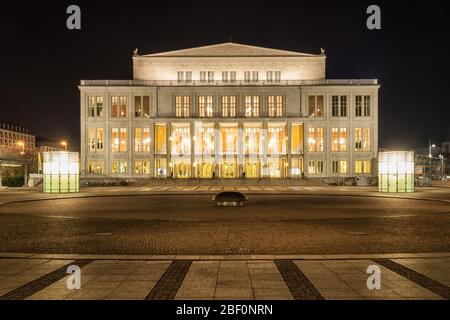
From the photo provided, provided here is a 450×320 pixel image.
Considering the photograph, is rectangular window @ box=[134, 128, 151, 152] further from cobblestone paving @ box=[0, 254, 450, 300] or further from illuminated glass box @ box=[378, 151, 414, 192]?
cobblestone paving @ box=[0, 254, 450, 300]

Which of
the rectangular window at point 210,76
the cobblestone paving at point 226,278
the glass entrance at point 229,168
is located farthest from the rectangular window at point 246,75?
the cobblestone paving at point 226,278

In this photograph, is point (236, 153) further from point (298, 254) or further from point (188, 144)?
point (298, 254)

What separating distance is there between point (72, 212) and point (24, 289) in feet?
50.8

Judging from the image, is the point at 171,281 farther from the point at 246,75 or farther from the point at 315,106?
the point at 246,75

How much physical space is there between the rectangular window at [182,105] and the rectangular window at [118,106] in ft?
30.6

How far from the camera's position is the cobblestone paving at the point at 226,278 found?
25.1ft

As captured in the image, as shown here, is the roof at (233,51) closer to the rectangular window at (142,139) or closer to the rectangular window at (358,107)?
the rectangular window at (358,107)

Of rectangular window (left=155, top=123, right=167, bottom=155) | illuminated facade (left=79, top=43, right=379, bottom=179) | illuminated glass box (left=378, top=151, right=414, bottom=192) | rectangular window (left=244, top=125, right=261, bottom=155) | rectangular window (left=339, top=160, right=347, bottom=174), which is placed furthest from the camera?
rectangular window (left=244, top=125, right=261, bottom=155)

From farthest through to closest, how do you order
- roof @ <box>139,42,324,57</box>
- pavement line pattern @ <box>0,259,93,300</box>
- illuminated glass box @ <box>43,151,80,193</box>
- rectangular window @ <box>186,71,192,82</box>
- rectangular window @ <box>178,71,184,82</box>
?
1. rectangular window @ <box>178,71,184,82</box>
2. rectangular window @ <box>186,71,192,82</box>
3. roof @ <box>139,42,324,57</box>
4. illuminated glass box @ <box>43,151,80,193</box>
5. pavement line pattern @ <box>0,259,93,300</box>

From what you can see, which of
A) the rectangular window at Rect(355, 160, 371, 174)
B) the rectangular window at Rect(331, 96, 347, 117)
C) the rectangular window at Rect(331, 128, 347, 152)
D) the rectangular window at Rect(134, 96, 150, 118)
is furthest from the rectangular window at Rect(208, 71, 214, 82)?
the rectangular window at Rect(355, 160, 371, 174)

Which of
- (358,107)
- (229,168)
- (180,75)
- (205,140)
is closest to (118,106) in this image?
(180,75)

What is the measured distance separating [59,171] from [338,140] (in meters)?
51.4

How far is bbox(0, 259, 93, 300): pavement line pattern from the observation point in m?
7.57
